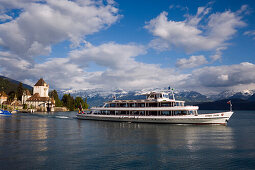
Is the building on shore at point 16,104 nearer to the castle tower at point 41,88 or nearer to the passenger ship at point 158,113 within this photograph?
the castle tower at point 41,88

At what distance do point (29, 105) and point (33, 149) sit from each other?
16514 centimetres

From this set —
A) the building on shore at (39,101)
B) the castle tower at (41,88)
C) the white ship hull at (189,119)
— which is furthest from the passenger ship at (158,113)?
the castle tower at (41,88)

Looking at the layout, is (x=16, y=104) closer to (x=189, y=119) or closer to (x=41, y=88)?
(x=41, y=88)

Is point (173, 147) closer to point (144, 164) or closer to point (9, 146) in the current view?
point (144, 164)

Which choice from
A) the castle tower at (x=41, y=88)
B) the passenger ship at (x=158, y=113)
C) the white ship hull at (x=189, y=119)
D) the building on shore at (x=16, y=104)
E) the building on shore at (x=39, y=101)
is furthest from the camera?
the castle tower at (x=41, y=88)

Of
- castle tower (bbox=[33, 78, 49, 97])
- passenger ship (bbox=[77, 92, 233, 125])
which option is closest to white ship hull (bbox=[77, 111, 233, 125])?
passenger ship (bbox=[77, 92, 233, 125])

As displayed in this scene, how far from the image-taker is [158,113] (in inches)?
2270

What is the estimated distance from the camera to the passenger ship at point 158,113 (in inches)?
2072

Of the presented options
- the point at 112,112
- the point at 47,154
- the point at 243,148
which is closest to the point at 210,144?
the point at 243,148

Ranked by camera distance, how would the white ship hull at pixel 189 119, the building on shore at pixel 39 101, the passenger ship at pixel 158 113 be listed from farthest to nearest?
1. the building on shore at pixel 39 101
2. the passenger ship at pixel 158 113
3. the white ship hull at pixel 189 119

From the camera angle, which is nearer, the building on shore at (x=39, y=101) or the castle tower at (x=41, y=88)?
the building on shore at (x=39, y=101)

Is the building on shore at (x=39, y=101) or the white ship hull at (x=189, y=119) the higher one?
the building on shore at (x=39, y=101)

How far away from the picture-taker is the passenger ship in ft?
173

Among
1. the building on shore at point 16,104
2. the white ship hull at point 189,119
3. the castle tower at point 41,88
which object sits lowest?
the white ship hull at point 189,119
